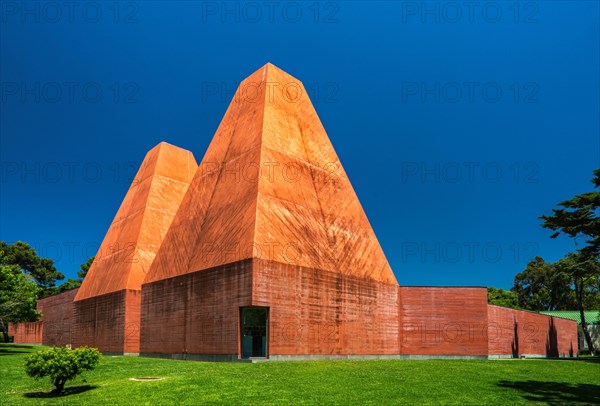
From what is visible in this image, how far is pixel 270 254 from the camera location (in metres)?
22.1

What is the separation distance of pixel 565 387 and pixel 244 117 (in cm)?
2151

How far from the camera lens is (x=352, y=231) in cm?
2884

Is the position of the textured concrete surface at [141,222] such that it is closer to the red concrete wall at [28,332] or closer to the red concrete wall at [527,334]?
the red concrete wall at [527,334]

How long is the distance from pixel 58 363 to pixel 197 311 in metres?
10.3

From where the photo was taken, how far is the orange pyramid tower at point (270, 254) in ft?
72.6

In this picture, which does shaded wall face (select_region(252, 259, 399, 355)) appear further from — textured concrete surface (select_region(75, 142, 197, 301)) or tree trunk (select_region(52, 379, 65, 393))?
textured concrete surface (select_region(75, 142, 197, 301))

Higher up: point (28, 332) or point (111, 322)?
point (111, 322)

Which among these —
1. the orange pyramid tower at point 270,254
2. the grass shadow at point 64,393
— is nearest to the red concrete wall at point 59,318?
the orange pyramid tower at point 270,254

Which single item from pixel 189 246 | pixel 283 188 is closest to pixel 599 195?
pixel 283 188

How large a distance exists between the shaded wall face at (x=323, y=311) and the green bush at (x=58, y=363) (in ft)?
25.4

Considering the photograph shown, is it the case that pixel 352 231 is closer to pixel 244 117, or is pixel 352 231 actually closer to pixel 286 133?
pixel 286 133

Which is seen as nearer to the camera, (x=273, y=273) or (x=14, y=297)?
(x=273, y=273)

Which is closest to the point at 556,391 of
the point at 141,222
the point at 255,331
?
A: the point at 255,331

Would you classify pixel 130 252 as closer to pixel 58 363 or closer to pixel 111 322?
pixel 111 322
